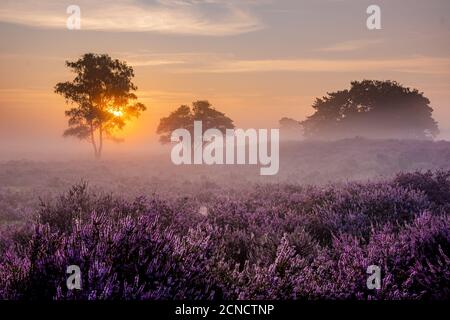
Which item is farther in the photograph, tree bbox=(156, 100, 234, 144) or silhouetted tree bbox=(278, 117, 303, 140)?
silhouetted tree bbox=(278, 117, 303, 140)

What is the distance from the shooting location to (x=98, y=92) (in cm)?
3644

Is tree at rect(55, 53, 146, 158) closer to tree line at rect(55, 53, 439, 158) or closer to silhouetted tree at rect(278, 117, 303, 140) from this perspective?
tree line at rect(55, 53, 439, 158)

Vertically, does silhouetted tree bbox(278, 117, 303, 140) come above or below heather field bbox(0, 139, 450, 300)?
above

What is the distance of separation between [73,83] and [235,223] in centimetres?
3279

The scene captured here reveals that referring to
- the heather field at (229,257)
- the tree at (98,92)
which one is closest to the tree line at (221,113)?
the tree at (98,92)

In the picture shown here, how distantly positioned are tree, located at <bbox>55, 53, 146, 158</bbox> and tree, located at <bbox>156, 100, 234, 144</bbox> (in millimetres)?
Result: 8311

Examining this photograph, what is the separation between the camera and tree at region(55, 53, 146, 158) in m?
36.1

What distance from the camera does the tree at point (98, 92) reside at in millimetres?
36094

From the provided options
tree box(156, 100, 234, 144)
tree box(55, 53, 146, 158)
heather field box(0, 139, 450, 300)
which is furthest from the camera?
tree box(156, 100, 234, 144)

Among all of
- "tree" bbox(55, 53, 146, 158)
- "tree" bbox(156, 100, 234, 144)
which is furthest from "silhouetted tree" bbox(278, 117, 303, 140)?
"tree" bbox(55, 53, 146, 158)

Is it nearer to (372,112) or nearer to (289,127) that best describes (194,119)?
(372,112)

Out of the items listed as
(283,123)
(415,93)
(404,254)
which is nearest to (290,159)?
(415,93)

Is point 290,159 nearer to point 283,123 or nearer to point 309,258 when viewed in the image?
point 309,258

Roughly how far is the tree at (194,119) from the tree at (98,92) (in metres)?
8.31
